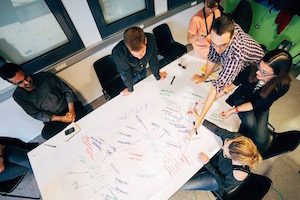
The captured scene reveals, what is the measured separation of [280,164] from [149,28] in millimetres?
2611

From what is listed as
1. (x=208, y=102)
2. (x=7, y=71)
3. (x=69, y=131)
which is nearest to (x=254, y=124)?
(x=208, y=102)

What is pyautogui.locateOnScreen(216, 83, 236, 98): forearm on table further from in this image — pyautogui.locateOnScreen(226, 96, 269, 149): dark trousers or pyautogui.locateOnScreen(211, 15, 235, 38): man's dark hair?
pyautogui.locateOnScreen(211, 15, 235, 38): man's dark hair

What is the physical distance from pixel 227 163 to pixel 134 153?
2.52 ft

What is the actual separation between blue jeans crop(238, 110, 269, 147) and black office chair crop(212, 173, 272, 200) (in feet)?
1.36

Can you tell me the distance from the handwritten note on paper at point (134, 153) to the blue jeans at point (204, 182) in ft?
0.96

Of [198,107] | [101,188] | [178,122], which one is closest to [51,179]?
[101,188]

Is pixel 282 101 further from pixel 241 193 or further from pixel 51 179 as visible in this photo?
pixel 51 179

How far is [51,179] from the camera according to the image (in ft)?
4.33

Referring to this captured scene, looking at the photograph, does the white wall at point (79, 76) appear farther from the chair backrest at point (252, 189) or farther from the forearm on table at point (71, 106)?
the chair backrest at point (252, 189)

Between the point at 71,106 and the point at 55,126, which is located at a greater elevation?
the point at 71,106

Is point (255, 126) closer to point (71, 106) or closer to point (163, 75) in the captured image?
point (163, 75)

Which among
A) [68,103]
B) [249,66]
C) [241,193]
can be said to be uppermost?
[249,66]

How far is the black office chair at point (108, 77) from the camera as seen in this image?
2168 mm

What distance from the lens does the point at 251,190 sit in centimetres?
131
